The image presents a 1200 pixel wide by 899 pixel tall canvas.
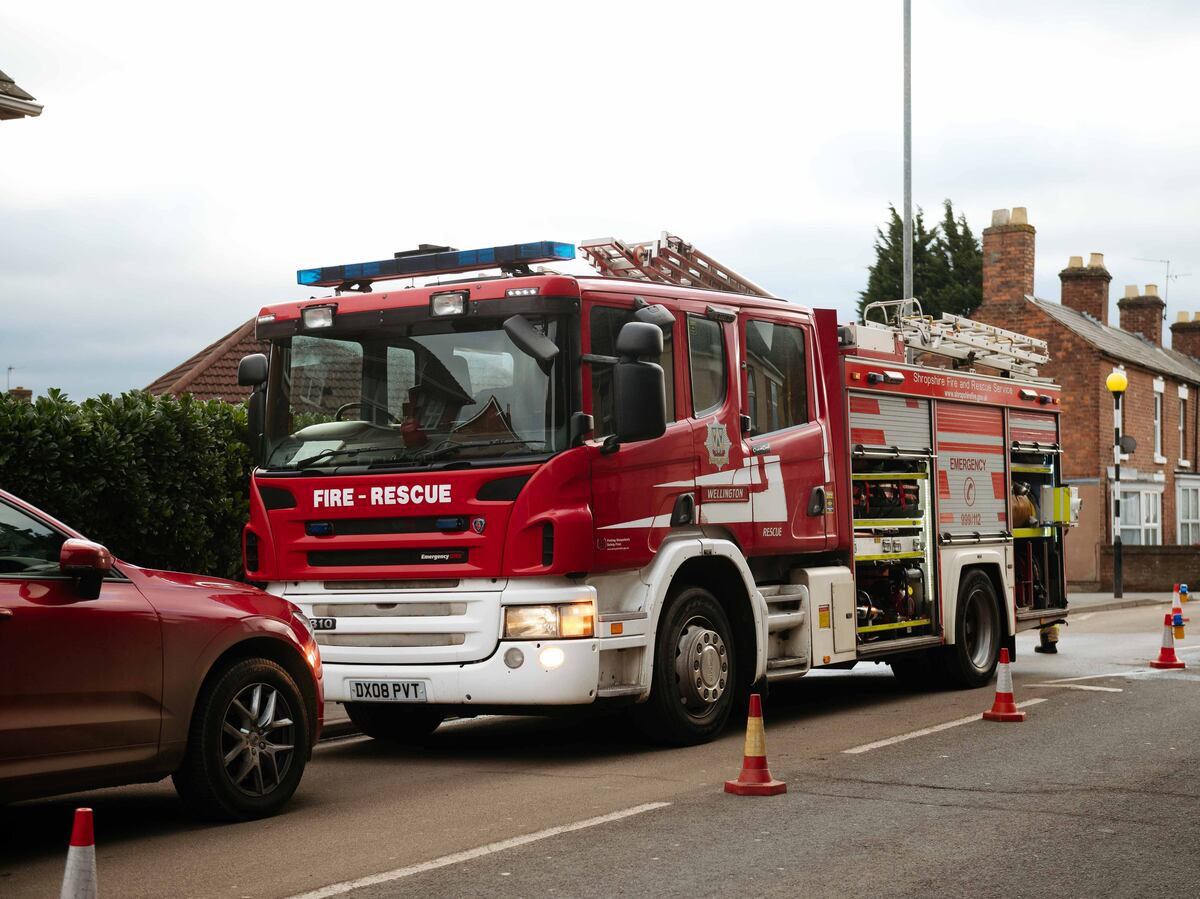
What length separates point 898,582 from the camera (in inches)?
490

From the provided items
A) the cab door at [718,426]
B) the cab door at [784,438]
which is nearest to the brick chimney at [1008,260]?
the cab door at [784,438]

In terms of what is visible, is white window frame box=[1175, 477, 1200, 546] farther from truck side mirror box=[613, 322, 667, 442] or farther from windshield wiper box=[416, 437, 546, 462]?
windshield wiper box=[416, 437, 546, 462]

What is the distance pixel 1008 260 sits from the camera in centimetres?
3891

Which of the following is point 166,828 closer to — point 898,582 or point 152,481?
point 152,481

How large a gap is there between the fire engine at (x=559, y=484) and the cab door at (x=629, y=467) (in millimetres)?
18

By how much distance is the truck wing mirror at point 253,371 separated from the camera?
9.95 metres

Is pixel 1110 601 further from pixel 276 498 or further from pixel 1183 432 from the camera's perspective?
pixel 276 498

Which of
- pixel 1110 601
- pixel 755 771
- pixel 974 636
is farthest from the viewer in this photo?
pixel 1110 601

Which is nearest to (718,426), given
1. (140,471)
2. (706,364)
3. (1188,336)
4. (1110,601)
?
(706,364)

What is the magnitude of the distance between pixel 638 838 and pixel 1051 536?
9.06m

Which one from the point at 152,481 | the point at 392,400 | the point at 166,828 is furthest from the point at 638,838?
the point at 152,481

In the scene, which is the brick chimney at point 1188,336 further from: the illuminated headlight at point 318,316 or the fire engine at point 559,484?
the illuminated headlight at point 318,316

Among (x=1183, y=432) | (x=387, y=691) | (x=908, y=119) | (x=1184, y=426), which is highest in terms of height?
(x=908, y=119)

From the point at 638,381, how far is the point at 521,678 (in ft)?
5.98
